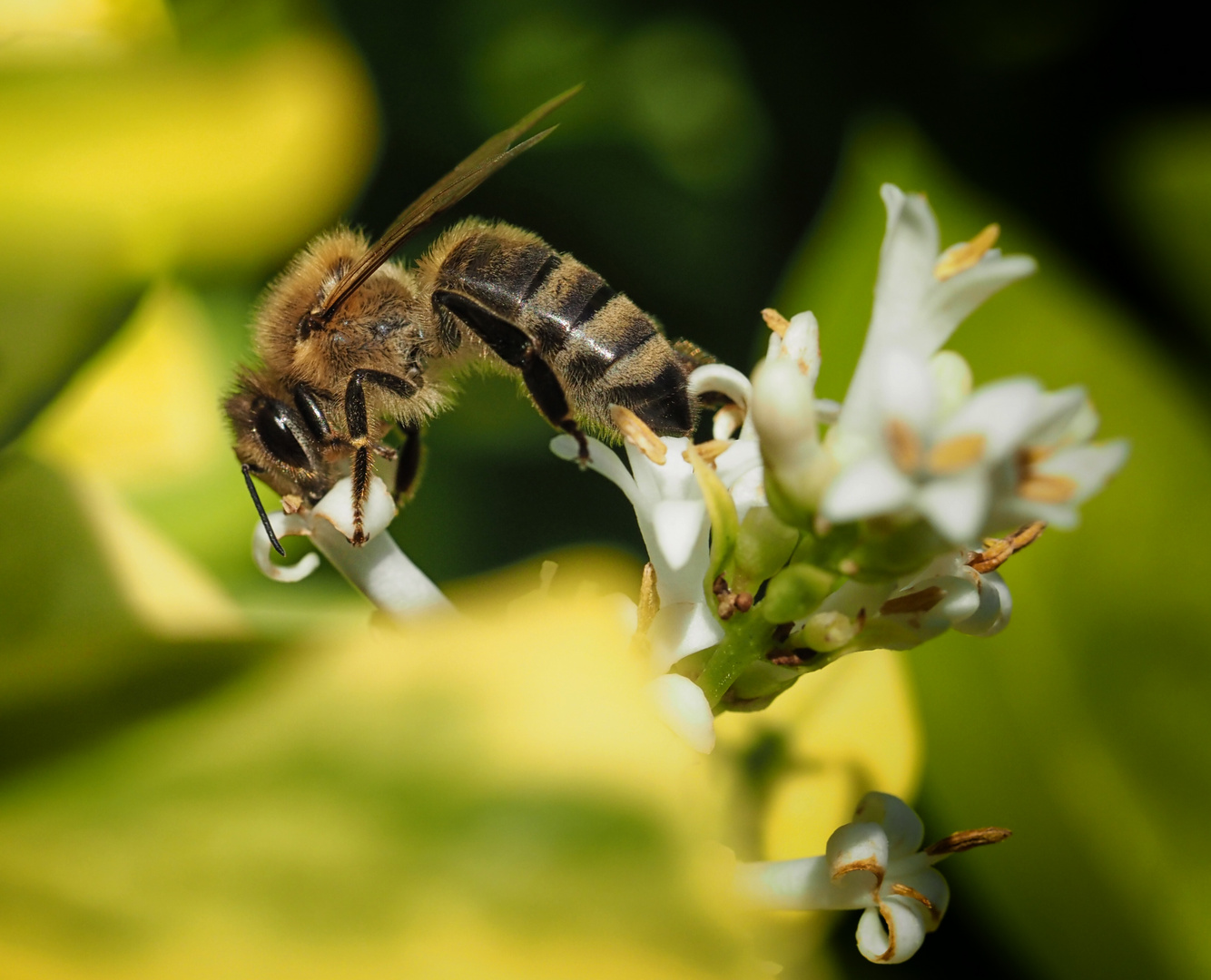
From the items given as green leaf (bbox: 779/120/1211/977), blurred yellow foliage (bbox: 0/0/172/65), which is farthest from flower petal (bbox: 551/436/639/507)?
blurred yellow foliage (bbox: 0/0/172/65)

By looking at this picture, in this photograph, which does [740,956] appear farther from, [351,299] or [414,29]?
[414,29]

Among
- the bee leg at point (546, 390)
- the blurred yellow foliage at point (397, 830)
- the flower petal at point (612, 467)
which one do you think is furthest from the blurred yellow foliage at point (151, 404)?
the blurred yellow foliage at point (397, 830)

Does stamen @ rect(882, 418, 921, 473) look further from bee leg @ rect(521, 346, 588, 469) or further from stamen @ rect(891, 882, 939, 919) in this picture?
bee leg @ rect(521, 346, 588, 469)

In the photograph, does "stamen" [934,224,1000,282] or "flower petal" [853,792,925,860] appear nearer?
"stamen" [934,224,1000,282]

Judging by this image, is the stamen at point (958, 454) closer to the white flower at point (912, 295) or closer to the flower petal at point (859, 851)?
the white flower at point (912, 295)

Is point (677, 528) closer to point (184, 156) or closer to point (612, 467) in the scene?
point (612, 467)

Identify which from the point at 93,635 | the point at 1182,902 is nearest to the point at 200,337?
the point at 93,635

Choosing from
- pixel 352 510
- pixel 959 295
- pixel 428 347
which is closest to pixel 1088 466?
pixel 959 295

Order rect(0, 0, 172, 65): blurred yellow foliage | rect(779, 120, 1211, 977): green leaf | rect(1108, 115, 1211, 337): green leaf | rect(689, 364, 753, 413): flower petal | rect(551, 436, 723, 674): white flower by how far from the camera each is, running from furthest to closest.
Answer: rect(1108, 115, 1211, 337): green leaf
rect(0, 0, 172, 65): blurred yellow foliage
rect(779, 120, 1211, 977): green leaf
rect(689, 364, 753, 413): flower petal
rect(551, 436, 723, 674): white flower
